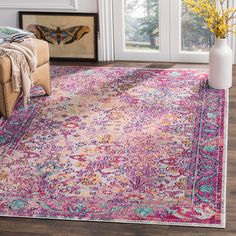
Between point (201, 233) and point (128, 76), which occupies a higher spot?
point (128, 76)

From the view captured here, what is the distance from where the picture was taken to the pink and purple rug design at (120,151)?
3.86m

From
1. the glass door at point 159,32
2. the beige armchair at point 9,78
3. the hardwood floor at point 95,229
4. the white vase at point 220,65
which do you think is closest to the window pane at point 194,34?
the glass door at point 159,32

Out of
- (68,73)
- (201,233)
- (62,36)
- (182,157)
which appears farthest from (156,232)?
(62,36)

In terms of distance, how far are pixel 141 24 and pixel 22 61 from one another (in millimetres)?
1628

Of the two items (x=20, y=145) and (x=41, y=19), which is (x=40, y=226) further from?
(x=41, y=19)

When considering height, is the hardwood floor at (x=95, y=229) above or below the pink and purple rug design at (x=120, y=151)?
below

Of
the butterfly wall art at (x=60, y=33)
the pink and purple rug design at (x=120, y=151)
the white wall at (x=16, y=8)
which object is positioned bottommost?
the pink and purple rug design at (x=120, y=151)

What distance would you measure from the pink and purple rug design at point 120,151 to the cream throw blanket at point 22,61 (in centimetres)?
24

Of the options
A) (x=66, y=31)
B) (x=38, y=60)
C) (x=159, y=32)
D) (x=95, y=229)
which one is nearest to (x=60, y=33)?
(x=66, y=31)

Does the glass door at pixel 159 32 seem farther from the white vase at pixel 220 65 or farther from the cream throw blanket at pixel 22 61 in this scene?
the cream throw blanket at pixel 22 61

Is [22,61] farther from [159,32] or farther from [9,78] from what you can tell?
[159,32]

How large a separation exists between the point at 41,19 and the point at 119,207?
309 cm

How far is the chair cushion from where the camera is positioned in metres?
4.95

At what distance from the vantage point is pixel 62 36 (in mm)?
6480
